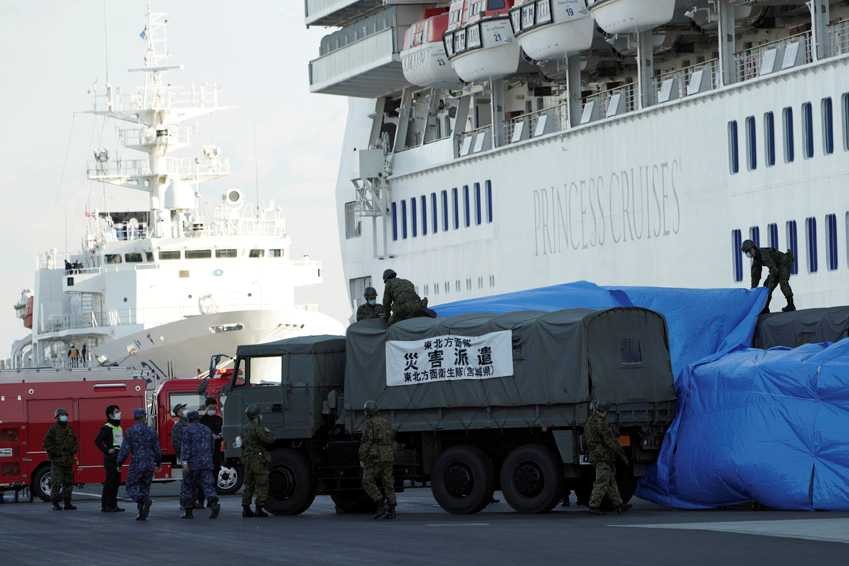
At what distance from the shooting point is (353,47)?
65.1 m

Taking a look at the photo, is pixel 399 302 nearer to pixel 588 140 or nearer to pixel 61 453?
A: pixel 61 453

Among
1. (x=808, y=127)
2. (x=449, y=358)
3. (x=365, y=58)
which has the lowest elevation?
(x=449, y=358)

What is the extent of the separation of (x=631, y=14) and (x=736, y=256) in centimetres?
603

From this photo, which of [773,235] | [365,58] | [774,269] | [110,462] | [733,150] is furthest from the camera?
[365,58]

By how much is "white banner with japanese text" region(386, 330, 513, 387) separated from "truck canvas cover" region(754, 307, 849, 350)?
5080 mm

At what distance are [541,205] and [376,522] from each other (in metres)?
30.8

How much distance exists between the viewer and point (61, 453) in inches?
1251

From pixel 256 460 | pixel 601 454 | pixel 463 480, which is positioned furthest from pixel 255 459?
pixel 601 454

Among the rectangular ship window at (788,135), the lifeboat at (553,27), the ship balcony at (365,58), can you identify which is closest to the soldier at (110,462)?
the rectangular ship window at (788,135)

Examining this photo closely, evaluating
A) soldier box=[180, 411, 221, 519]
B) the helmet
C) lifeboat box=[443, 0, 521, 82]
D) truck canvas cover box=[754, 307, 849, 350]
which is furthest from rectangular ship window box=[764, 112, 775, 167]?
the helmet

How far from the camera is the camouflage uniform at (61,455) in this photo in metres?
31.7

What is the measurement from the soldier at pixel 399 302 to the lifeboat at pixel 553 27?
78.2 feet

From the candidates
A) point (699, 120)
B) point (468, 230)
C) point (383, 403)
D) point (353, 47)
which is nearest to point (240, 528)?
point (383, 403)

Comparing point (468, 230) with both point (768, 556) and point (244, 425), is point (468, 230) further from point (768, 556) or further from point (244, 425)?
point (768, 556)
